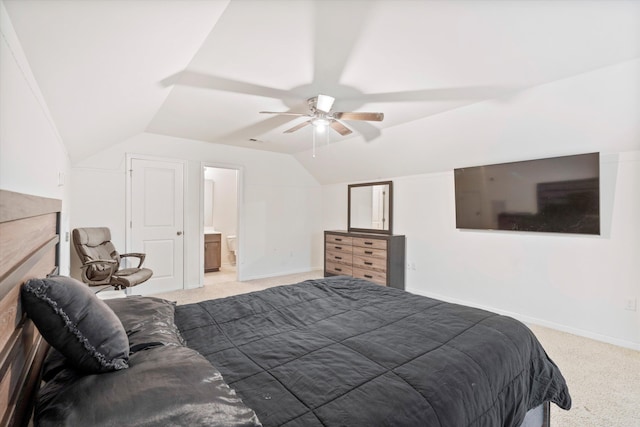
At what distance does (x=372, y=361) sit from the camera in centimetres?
126

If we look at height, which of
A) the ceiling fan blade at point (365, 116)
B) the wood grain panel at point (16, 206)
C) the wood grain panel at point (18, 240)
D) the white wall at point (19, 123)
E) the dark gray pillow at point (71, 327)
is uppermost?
the ceiling fan blade at point (365, 116)

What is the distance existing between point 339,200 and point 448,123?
3.01 metres

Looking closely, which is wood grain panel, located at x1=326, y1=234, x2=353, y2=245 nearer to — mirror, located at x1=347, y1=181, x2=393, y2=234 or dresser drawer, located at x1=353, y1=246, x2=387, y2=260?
dresser drawer, located at x1=353, y1=246, x2=387, y2=260

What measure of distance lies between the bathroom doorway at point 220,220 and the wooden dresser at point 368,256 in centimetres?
221

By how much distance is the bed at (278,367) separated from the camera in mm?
817

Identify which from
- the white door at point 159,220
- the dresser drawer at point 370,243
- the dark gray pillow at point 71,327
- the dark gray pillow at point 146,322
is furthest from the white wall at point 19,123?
the dresser drawer at point 370,243

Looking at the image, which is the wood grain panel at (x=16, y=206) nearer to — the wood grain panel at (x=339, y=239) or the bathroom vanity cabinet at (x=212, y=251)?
the wood grain panel at (x=339, y=239)

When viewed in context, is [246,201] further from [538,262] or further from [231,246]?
[538,262]

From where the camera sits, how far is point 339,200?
6227mm

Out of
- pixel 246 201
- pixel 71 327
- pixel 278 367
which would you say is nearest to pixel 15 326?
pixel 71 327

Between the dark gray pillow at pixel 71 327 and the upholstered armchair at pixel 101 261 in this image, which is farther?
the upholstered armchair at pixel 101 261

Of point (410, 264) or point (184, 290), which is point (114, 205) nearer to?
point (184, 290)

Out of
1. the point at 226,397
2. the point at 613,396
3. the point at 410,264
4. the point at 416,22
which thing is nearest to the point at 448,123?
the point at 416,22

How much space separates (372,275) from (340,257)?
798mm
